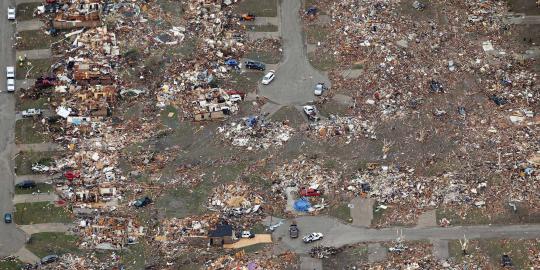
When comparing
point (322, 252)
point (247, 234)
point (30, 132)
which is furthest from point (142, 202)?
point (322, 252)

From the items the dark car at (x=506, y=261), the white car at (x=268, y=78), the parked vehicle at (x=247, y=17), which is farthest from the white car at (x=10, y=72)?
the dark car at (x=506, y=261)

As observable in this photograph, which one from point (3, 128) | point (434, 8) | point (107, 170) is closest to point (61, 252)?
point (107, 170)

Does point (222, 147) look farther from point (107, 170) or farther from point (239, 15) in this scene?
point (239, 15)

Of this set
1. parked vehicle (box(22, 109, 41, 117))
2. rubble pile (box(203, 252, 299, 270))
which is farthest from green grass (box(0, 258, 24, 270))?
parked vehicle (box(22, 109, 41, 117))

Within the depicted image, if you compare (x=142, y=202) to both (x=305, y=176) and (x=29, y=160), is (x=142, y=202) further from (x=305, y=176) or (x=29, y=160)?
(x=305, y=176)

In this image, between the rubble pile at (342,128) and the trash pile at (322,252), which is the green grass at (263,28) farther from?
the trash pile at (322,252)

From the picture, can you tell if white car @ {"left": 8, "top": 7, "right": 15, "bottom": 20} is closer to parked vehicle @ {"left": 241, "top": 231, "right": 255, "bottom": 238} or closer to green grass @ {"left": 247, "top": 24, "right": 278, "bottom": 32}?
green grass @ {"left": 247, "top": 24, "right": 278, "bottom": 32}
